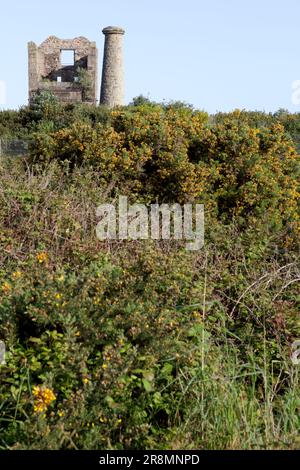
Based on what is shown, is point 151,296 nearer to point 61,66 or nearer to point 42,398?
point 42,398

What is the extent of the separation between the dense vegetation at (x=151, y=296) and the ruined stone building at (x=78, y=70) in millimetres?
25392

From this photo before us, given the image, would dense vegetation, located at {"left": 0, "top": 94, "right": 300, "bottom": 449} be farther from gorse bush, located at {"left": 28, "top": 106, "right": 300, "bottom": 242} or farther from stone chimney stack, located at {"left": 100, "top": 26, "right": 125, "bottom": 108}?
stone chimney stack, located at {"left": 100, "top": 26, "right": 125, "bottom": 108}

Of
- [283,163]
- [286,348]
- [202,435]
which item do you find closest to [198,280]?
[286,348]

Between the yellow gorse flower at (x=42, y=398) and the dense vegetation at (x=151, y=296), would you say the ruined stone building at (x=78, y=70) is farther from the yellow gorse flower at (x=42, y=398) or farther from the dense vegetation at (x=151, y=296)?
the yellow gorse flower at (x=42, y=398)

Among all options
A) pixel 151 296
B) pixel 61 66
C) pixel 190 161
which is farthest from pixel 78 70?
pixel 151 296

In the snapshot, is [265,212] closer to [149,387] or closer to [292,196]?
[292,196]

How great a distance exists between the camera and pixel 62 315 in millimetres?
3920

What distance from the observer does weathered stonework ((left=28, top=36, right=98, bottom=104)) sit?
37.5 meters

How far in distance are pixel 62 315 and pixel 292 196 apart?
6.13 m

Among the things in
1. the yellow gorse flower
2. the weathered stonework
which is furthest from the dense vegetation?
the weathered stonework

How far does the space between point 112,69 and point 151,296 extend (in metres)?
31.3

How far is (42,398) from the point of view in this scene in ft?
11.5

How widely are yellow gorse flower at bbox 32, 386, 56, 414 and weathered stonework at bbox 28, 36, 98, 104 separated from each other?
1361 inches

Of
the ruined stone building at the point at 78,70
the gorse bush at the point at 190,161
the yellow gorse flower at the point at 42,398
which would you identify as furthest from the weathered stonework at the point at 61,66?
the yellow gorse flower at the point at 42,398
